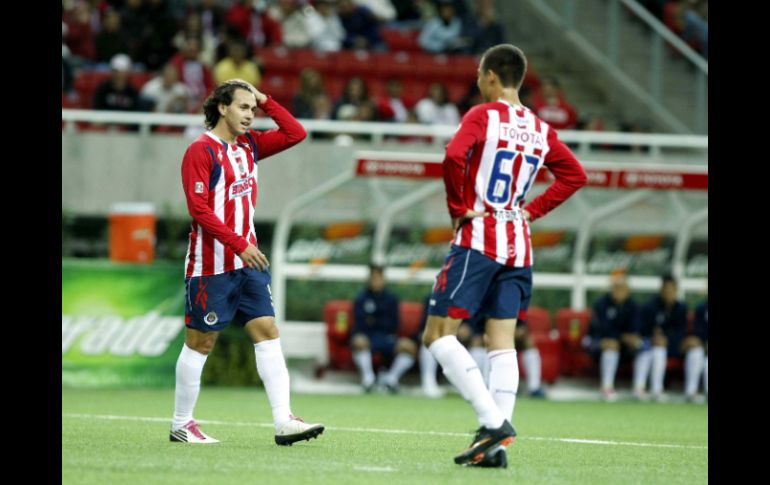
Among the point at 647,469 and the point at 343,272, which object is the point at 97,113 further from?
the point at 647,469

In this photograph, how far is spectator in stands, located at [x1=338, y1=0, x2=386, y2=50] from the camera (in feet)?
65.1

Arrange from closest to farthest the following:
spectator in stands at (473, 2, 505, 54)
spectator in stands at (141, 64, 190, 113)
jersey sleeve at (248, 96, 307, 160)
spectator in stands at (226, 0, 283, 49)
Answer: jersey sleeve at (248, 96, 307, 160) → spectator in stands at (141, 64, 190, 113) → spectator in stands at (226, 0, 283, 49) → spectator in stands at (473, 2, 505, 54)

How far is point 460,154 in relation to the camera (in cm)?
631

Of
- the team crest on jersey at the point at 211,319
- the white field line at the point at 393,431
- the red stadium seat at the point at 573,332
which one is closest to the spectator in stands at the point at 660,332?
the red stadium seat at the point at 573,332

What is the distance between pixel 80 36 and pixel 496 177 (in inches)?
508

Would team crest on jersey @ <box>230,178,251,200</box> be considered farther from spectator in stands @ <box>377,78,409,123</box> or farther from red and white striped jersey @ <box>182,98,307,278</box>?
spectator in stands @ <box>377,78,409,123</box>

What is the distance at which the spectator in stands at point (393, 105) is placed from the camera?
1720cm

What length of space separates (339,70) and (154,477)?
13.9 metres

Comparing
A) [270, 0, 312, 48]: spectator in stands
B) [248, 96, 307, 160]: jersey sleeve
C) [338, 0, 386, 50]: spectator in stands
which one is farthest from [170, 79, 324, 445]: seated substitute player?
[338, 0, 386, 50]: spectator in stands

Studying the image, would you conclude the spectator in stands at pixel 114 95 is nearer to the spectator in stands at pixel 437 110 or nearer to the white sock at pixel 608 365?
the spectator in stands at pixel 437 110

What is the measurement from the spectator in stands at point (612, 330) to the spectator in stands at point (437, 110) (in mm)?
3544

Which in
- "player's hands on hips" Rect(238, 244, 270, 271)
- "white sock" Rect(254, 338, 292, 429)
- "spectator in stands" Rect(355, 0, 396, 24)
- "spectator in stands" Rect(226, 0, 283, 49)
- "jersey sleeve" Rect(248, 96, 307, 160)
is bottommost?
"white sock" Rect(254, 338, 292, 429)

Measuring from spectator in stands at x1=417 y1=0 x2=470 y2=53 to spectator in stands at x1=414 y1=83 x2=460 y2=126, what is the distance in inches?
83.3

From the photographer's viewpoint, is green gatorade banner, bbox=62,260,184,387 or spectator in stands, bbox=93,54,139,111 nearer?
green gatorade banner, bbox=62,260,184,387
